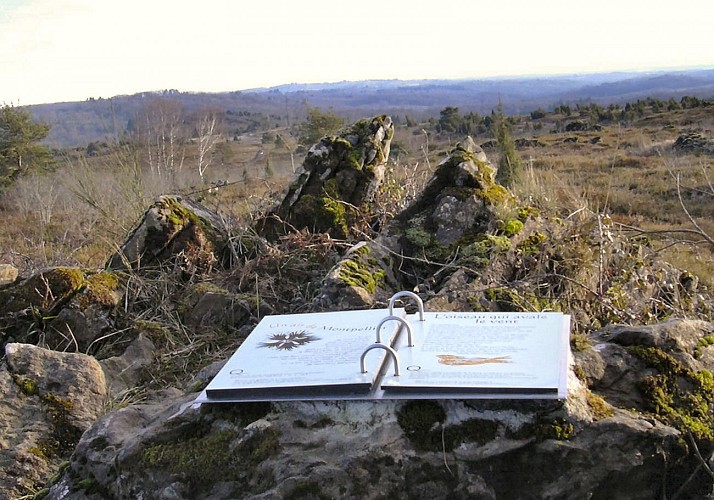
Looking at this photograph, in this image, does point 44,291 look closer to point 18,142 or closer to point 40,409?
point 40,409

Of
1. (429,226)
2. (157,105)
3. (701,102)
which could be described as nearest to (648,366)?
(429,226)

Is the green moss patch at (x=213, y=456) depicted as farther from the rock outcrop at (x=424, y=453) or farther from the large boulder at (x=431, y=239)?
the large boulder at (x=431, y=239)

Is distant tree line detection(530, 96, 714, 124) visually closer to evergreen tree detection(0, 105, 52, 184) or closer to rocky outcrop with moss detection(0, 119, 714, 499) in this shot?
evergreen tree detection(0, 105, 52, 184)

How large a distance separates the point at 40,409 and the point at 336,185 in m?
3.79

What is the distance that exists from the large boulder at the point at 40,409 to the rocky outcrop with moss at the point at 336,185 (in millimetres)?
2821

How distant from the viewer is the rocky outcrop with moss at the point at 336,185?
6676 mm

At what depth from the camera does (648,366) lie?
285 centimetres

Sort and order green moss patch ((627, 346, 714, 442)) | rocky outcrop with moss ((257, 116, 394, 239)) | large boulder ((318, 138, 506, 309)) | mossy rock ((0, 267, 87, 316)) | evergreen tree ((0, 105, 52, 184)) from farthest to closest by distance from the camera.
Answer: evergreen tree ((0, 105, 52, 184))
rocky outcrop with moss ((257, 116, 394, 239))
mossy rock ((0, 267, 87, 316))
large boulder ((318, 138, 506, 309))
green moss patch ((627, 346, 714, 442))

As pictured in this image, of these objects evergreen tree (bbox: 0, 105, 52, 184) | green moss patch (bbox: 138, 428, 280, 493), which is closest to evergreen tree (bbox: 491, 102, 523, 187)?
green moss patch (bbox: 138, 428, 280, 493)

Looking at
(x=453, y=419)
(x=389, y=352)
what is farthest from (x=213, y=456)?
(x=453, y=419)

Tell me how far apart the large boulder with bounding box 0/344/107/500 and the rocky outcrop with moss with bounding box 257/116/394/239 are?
111 inches

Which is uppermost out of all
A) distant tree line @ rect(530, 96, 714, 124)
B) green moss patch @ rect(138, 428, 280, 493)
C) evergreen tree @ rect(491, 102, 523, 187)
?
green moss patch @ rect(138, 428, 280, 493)

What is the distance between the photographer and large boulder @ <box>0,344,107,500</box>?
3.52m

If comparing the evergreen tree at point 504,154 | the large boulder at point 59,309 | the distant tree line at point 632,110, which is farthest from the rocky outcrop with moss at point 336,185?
the distant tree line at point 632,110
